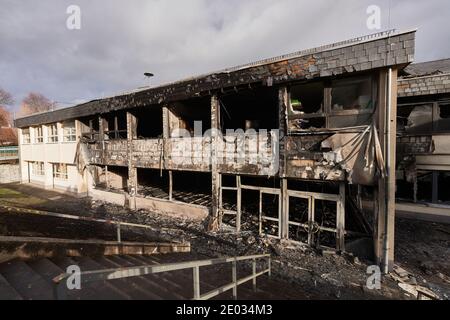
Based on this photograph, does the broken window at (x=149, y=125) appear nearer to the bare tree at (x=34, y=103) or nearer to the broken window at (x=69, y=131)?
the broken window at (x=69, y=131)

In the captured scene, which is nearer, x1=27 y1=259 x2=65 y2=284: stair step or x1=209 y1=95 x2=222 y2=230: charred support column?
x1=27 y1=259 x2=65 y2=284: stair step

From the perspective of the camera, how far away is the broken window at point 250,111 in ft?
37.0

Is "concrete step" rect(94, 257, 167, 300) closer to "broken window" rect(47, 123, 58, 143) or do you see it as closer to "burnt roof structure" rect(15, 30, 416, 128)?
"burnt roof structure" rect(15, 30, 416, 128)

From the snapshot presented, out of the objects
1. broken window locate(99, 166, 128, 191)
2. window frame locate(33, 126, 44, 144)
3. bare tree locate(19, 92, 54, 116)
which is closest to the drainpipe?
broken window locate(99, 166, 128, 191)

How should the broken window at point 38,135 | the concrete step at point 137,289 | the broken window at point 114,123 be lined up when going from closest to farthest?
the concrete step at point 137,289 < the broken window at point 114,123 < the broken window at point 38,135

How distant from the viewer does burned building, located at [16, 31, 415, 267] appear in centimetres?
686

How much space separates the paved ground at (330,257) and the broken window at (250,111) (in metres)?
4.93

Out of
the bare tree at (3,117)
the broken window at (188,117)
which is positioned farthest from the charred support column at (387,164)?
the bare tree at (3,117)

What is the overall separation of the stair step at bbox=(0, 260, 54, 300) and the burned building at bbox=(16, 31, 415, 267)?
6.87 metres

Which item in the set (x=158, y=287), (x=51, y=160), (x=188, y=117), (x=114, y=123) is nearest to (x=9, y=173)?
(x=51, y=160)

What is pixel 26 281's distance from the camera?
3537 millimetres

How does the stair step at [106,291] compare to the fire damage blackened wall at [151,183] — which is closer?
the stair step at [106,291]

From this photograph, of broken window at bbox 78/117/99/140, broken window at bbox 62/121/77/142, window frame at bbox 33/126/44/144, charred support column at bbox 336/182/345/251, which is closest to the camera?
charred support column at bbox 336/182/345/251
